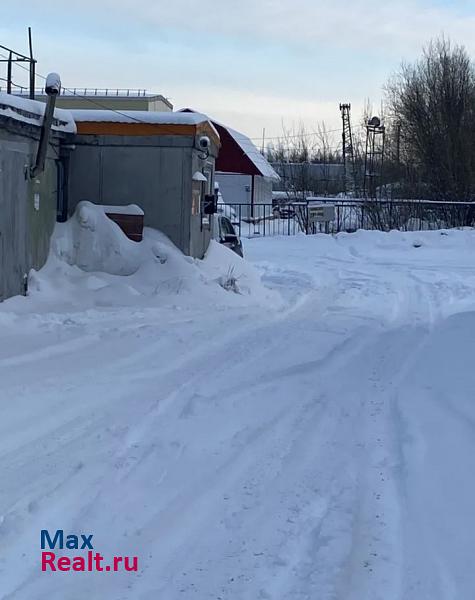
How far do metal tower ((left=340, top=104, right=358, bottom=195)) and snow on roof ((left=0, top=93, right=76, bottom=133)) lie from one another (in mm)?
37716

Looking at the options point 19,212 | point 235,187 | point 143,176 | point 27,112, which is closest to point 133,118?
point 143,176

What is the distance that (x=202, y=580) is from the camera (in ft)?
13.8

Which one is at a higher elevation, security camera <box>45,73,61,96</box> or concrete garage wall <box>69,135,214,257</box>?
security camera <box>45,73,61,96</box>

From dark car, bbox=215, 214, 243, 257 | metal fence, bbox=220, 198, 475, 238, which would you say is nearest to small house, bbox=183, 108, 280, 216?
metal fence, bbox=220, 198, 475, 238

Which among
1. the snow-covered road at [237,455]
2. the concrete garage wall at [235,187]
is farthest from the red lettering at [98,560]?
the concrete garage wall at [235,187]

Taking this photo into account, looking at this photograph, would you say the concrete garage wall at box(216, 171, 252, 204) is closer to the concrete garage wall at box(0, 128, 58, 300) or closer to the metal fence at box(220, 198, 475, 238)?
the metal fence at box(220, 198, 475, 238)

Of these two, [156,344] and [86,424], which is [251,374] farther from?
[86,424]

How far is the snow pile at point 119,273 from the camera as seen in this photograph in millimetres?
12891

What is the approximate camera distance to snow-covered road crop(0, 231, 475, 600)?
4293mm

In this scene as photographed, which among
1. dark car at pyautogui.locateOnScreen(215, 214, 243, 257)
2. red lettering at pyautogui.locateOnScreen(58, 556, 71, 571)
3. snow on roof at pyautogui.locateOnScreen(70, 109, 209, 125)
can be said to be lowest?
red lettering at pyautogui.locateOnScreen(58, 556, 71, 571)

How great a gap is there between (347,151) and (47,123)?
56.5 meters

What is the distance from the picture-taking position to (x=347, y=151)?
67.2 metres

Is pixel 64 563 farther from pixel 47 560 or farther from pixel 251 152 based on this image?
pixel 251 152

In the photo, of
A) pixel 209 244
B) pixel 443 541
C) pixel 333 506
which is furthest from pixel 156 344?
pixel 209 244
